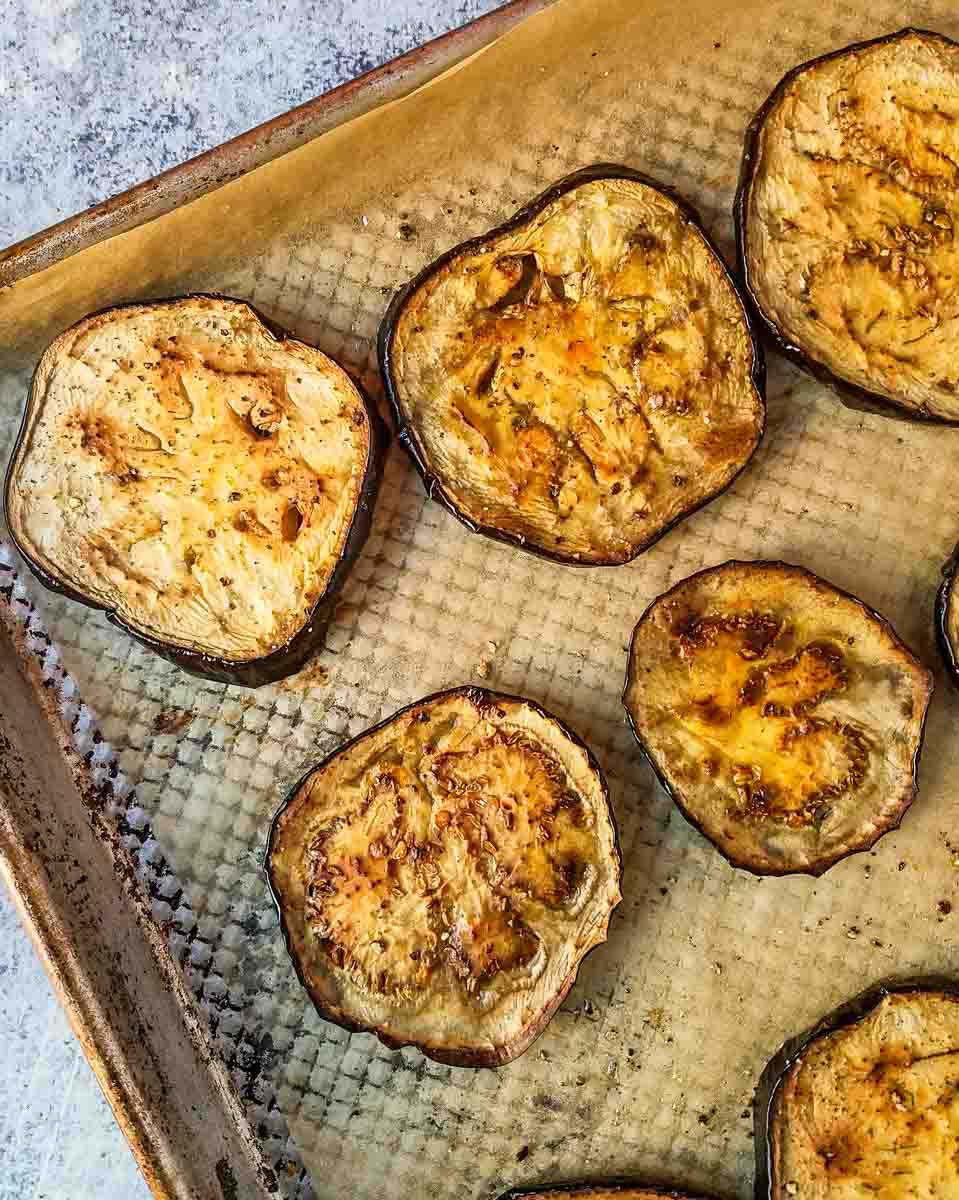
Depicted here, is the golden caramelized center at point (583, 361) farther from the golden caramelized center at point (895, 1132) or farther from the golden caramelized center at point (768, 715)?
the golden caramelized center at point (895, 1132)

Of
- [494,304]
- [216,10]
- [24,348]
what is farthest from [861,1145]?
[216,10]

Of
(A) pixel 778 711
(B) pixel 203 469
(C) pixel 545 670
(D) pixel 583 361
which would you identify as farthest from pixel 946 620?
(B) pixel 203 469

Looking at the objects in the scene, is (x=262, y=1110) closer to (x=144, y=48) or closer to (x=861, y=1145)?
(x=861, y=1145)

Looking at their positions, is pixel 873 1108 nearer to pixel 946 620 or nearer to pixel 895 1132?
pixel 895 1132

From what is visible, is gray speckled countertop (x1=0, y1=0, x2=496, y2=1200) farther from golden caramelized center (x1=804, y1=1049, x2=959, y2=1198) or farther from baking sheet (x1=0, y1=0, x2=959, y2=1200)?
golden caramelized center (x1=804, y1=1049, x2=959, y2=1198)

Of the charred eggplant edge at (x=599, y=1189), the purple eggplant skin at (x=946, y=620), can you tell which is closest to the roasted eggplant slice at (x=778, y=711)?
the purple eggplant skin at (x=946, y=620)

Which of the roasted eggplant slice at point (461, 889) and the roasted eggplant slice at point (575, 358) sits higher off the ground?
the roasted eggplant slice at point (575, 358)

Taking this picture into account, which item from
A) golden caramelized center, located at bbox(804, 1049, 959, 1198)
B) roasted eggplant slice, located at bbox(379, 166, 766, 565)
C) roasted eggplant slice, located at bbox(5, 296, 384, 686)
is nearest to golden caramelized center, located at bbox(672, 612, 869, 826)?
roasted eggplant slice, located at bbox(379, 166, 766, 565)
